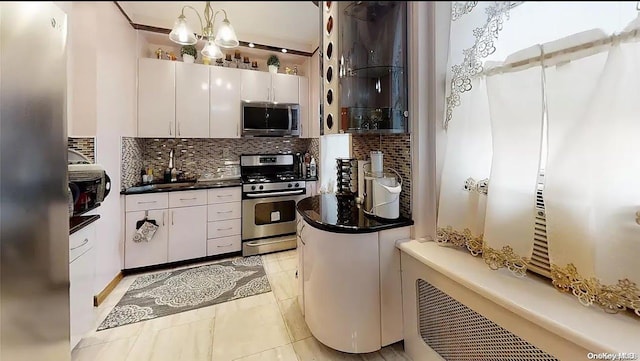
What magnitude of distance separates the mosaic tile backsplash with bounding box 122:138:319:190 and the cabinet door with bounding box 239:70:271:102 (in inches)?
23.2

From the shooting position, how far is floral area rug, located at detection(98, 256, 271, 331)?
197cm

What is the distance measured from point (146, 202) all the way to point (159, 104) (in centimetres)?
97

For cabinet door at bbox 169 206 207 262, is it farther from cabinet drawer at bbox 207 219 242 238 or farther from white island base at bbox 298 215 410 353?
white island base at bbox 298 215 410 353

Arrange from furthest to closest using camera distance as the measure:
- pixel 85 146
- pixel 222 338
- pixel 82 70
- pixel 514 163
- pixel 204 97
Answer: pixel 204 97 < pixel 85 146 < pixel 222 338 < pixel 514 163 < pixel 82 70

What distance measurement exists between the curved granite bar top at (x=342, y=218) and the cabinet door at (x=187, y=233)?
4.91ft

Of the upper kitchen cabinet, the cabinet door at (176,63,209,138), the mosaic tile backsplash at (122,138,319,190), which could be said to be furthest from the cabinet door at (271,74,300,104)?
the cabinet door at (176,63,209,138)

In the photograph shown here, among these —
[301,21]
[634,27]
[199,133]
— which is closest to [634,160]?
[634,27]

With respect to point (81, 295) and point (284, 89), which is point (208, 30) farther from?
point (284, 89)

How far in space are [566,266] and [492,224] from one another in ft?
0.85

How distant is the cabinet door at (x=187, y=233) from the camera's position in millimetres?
2707

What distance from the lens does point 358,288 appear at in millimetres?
1414

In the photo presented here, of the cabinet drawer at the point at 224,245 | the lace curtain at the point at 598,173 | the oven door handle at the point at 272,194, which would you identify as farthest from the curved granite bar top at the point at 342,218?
the cabinet drawer at the point at 224,245

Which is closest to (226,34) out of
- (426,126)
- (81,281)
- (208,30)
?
(208,30)

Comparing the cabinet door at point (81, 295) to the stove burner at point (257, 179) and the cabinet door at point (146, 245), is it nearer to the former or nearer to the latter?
the cabinet door at point (146, 245)
